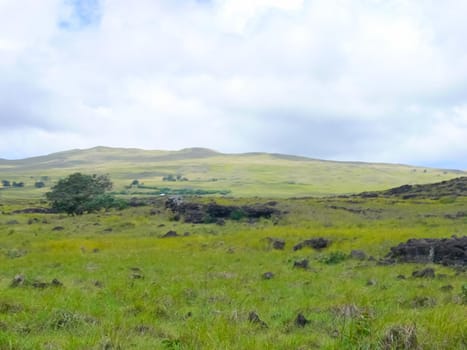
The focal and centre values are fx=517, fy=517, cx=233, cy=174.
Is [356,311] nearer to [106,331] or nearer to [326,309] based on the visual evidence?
[326,309]

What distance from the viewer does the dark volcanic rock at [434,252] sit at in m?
Answer: 22.1

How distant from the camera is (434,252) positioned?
23.1m

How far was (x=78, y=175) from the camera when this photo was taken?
249 ft

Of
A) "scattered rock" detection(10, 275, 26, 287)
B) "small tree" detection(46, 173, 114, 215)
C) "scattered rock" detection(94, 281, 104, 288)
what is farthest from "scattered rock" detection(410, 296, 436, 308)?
"small tree" detection(46, 173, 114, 215)

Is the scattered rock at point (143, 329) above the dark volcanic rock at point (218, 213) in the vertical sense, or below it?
above

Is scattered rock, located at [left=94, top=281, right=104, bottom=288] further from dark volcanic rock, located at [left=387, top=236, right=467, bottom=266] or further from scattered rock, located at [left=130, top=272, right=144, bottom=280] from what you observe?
dark volcanic rock, located at [left=387, top=236, right=467, bottom=266]

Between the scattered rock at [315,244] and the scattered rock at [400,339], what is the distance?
20934mm

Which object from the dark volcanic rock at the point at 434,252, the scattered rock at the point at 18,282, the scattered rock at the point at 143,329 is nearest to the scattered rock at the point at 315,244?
the dark volcanic rock at the point at 434,252

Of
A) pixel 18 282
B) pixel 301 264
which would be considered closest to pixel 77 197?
pixel 301 264

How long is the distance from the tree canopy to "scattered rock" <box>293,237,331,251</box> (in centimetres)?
→ 4802

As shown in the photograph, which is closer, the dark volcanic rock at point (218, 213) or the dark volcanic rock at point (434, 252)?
the dark volcanic rock at point (434, 252)

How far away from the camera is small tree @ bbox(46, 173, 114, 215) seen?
70188mm

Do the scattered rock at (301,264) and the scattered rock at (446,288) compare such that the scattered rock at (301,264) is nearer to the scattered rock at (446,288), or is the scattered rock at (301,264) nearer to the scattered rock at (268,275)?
the scattered rock at (268,275)

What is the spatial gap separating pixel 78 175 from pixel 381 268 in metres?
62.2
